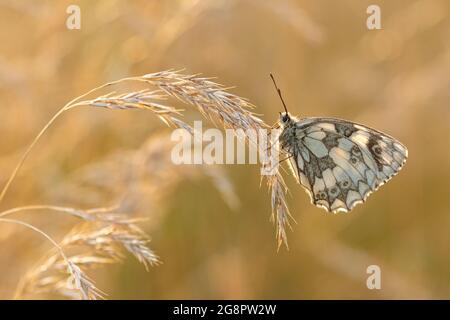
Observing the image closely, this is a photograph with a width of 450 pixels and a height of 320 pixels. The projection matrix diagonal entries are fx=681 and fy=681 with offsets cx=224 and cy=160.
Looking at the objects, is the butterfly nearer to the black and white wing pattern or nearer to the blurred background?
the black and white wing pattern

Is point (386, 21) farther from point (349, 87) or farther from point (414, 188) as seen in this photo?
point (414, 188)

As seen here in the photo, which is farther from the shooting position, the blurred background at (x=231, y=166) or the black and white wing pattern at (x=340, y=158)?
the blurred background at (x=231, y=166)

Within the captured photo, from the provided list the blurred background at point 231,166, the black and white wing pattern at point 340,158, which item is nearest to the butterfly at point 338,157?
the black and white wing pattern at point 340,158

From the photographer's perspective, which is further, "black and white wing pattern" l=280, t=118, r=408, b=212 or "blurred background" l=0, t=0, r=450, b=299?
"blurred background" l=0, t=0, r=450, b=299

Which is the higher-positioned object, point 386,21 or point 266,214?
point 386,21

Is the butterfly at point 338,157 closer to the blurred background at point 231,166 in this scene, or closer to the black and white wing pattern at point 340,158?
the black and white wing pattern at point 340,158

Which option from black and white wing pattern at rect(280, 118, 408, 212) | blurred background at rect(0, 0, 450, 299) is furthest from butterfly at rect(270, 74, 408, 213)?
blurred background at rect(0, 0, 450, 299)
